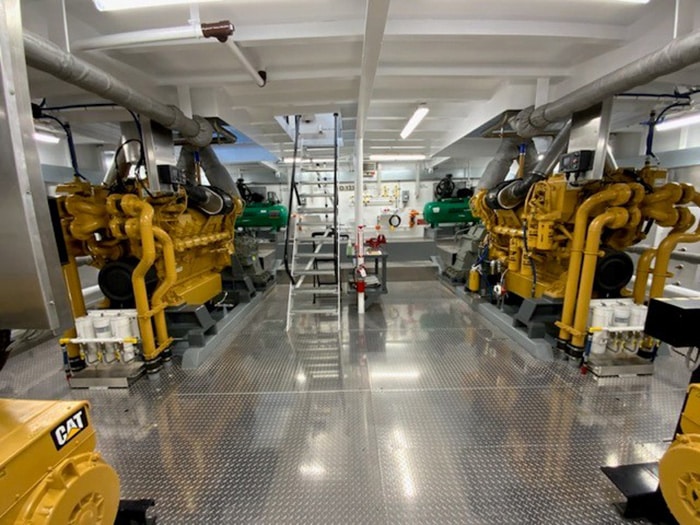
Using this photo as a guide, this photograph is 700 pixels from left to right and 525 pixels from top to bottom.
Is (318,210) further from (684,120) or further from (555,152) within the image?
(684,120)

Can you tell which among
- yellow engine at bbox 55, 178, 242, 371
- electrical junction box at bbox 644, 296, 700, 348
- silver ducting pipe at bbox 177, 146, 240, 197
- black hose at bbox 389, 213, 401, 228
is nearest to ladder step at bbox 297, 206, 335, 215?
silver ducting pipe at bbox 177, 146, 240, 197

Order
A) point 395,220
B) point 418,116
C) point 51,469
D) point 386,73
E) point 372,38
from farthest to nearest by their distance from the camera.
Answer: point 395,220
point 418,116
point 386,73
point 372,38
point 51,469

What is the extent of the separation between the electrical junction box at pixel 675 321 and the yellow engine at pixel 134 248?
3685mm

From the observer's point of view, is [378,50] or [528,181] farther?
[528,181]

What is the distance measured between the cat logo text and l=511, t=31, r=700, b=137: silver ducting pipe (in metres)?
3.71

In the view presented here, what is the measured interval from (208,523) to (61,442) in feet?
3.39

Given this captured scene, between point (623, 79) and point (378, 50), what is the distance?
6.35ft

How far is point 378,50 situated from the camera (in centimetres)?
239

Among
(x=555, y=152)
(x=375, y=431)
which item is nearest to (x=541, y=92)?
(x=555, y=152)

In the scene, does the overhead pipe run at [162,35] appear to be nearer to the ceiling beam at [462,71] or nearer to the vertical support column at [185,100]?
the vertical support column at [185,100]

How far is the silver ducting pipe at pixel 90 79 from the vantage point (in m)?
1.77

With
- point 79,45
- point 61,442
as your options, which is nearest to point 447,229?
point 79,45

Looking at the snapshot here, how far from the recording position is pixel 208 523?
167 cm

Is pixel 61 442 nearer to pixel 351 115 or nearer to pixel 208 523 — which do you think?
pixel 208 523
